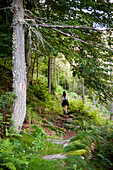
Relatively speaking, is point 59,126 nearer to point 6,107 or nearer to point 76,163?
point 6,107

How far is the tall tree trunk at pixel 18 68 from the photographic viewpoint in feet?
15.6

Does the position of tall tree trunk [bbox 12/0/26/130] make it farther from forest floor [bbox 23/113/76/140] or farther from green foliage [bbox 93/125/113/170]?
green foliage [bbox 93/125/113/170]

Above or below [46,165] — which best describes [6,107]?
above

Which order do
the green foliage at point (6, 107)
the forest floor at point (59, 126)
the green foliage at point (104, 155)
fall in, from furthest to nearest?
the forest floor at point (59, 126) → the green foliage at point (6, 107) → the green foliage at point (104, 155)

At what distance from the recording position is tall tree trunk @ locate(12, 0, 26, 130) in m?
4.76

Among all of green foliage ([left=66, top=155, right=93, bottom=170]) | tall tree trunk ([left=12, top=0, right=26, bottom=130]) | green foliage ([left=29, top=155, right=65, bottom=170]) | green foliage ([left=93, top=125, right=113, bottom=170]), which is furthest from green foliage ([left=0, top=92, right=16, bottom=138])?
green foliage ([left=93, top=125, right=113, bottom=170])

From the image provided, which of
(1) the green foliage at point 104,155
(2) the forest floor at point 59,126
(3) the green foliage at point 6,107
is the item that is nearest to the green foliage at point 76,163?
(1) the green foliage at point 104,155

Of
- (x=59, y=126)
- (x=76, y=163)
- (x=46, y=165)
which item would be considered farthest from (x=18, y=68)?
(x=59, y=126)

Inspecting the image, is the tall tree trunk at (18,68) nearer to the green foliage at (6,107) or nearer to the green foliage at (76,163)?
the green foliage at (6,107)

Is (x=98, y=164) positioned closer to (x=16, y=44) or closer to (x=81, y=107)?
(x=16, y=44)

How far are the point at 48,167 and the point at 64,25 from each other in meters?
5.15

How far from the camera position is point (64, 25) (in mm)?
5426

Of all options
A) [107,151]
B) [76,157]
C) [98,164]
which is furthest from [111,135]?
[76,157]

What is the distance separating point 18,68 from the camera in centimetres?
491
